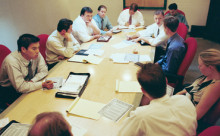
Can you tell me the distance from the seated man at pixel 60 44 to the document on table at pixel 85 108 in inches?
42.5

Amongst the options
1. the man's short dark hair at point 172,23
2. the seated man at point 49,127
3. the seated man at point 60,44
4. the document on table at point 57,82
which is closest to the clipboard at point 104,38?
the seated man at point 60,44

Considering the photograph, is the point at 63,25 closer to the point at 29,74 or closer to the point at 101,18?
the point at 29,74

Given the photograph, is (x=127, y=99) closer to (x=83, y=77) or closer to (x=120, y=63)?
(x=83, y=77)

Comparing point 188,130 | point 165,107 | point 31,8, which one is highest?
point 31,8

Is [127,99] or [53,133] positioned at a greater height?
[53,133]

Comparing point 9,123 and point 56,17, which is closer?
point 9,123

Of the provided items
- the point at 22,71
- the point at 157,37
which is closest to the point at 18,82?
the point at 22,71

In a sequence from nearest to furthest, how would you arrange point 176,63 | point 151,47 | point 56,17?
1. point 176,63
2. point 151,47
3. point 56,17

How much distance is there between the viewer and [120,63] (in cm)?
220

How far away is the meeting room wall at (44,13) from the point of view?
326cm

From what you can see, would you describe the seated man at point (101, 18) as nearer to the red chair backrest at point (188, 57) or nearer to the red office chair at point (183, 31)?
the red office chair at point (183, 31)

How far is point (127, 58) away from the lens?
2311mm

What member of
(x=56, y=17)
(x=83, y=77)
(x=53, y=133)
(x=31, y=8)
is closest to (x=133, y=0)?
(x=56, y=17)

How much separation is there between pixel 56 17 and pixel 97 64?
10.7 ft
